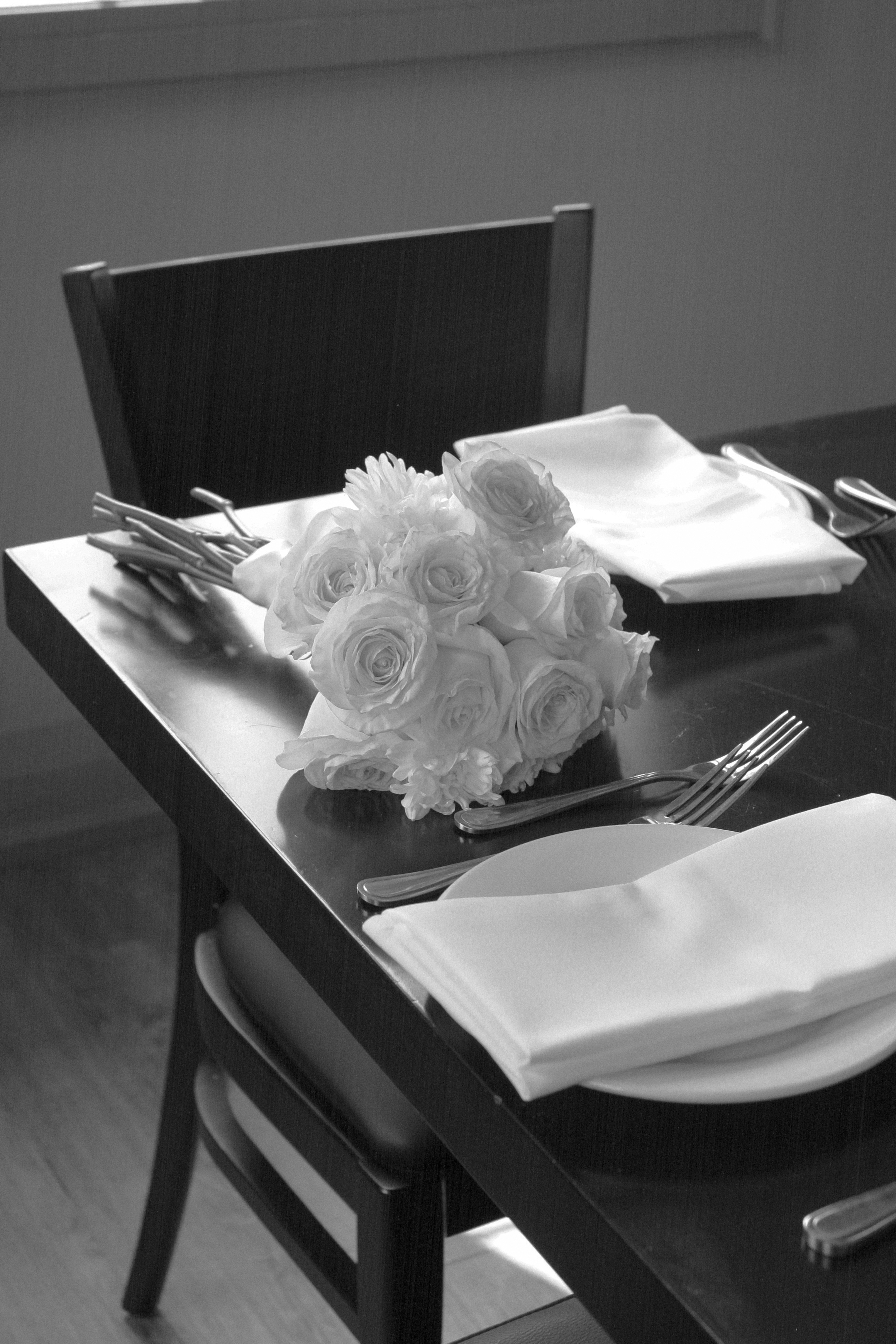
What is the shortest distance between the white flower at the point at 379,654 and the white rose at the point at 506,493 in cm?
7

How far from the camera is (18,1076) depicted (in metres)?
1.79

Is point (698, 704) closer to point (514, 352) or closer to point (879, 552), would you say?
point (879, 552)

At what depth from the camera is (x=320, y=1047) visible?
1.05 metres

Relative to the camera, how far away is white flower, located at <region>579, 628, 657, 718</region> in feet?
2.70

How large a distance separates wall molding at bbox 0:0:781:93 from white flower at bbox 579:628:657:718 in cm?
150

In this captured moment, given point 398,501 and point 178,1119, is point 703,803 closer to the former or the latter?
point 398,501

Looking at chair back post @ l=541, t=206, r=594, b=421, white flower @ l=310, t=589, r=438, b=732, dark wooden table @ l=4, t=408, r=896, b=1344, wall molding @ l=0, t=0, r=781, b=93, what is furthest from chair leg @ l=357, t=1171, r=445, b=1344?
wall molding @ l=0, t=0, r=781, b=93

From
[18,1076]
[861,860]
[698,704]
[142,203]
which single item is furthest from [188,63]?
[861,860]

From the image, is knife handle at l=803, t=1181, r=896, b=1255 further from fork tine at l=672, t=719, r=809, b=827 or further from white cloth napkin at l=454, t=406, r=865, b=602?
white cloth napkin at l=454, t=406, r=865, b=602

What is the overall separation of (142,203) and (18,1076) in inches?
45.8

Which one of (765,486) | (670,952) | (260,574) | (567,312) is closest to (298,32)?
(567,312)

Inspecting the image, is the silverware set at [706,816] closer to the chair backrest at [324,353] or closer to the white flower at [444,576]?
the white flower at [444,576]

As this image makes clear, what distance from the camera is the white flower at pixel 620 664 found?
32.4 inches

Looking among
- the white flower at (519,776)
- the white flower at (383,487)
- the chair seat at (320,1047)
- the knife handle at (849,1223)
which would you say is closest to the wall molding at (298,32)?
the chair seat at (320,1047)
